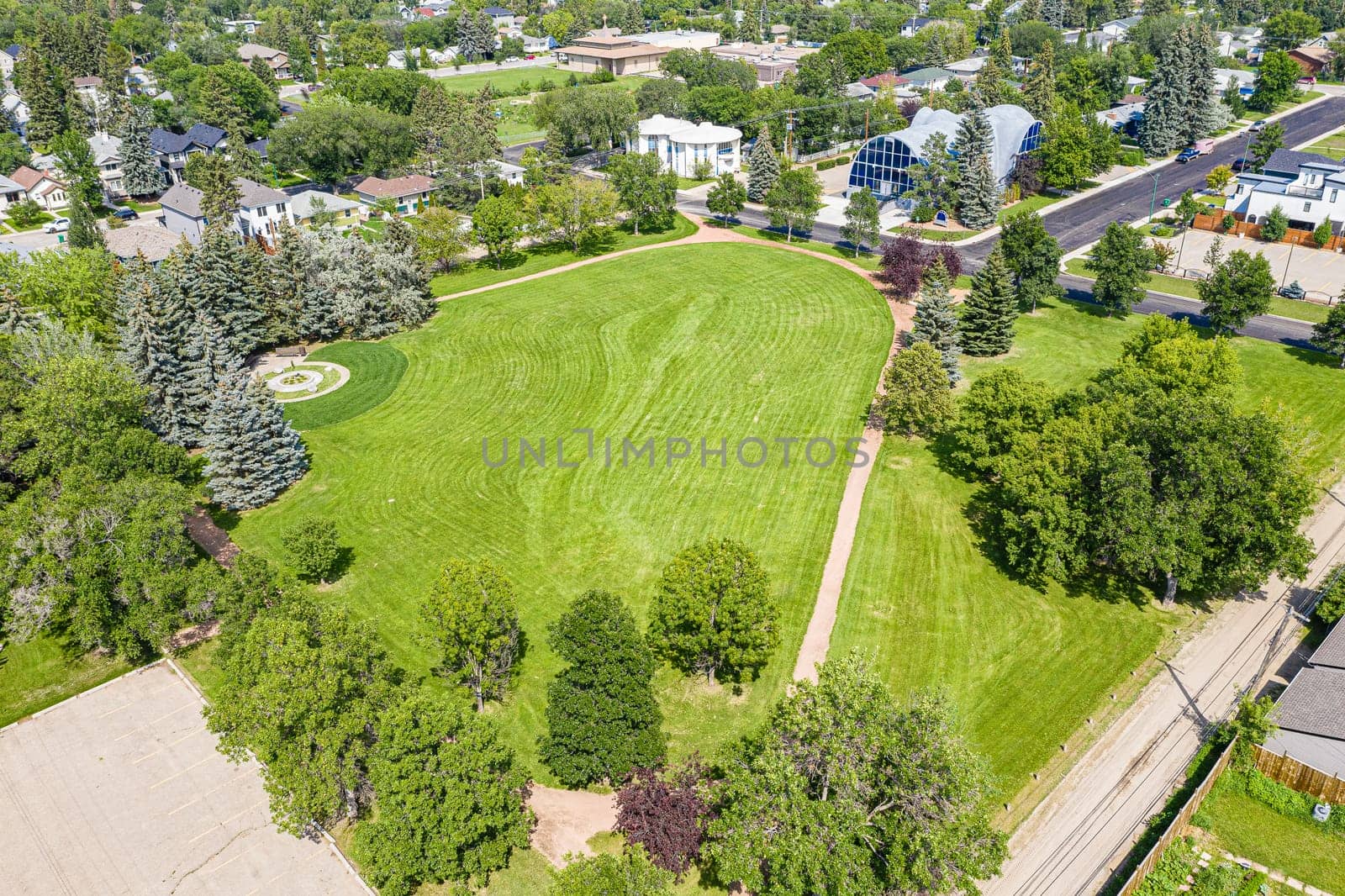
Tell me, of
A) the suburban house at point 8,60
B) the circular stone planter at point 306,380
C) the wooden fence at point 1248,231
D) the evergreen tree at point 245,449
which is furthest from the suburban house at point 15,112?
the wooden fence at point 1248,231

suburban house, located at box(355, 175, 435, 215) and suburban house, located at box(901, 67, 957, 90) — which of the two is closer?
suburban house, located at box(355, 175, 435, 215)

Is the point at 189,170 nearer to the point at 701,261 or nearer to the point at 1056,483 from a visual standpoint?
the point at 701,261

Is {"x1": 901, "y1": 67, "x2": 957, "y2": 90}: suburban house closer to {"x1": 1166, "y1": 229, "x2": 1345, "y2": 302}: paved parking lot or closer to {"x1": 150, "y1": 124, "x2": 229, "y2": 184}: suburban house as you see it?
{"x1": 1166, "y1": 229, "x2": 1345, "y2": 302}: paved parking lot

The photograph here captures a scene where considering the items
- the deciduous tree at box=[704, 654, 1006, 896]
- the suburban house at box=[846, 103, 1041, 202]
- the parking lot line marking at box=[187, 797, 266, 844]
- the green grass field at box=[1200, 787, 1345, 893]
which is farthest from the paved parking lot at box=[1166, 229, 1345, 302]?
the parking lot line marking at box=[187, 797, 266, 844]

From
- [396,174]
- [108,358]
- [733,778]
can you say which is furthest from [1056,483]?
[396,174]

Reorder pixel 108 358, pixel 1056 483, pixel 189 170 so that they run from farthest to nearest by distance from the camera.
A: 1. pixel 189 170
2. pixel 108 358
3. pixel 1056 483

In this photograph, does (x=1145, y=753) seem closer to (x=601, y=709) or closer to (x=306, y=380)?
(x=601, y=709)
